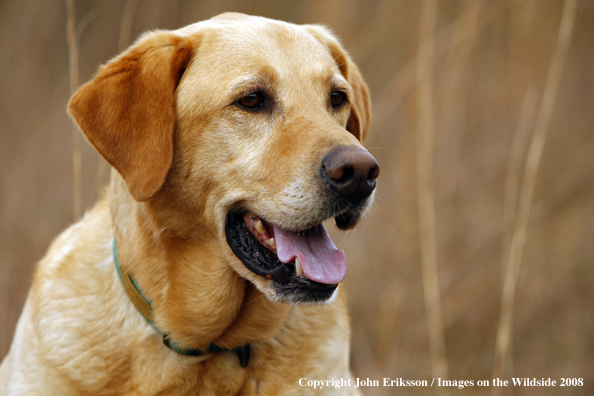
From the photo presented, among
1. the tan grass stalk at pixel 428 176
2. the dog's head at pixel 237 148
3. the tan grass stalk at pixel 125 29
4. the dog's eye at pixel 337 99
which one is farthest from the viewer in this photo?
the tan grass stalk at pixel 428 176

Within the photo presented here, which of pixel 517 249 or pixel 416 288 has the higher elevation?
pixel 517 249

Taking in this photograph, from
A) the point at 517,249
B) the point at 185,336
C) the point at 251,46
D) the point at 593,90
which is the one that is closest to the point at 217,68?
the point at 251,46

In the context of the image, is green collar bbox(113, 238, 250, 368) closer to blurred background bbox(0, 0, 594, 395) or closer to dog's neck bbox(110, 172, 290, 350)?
dog's neck bbox(110, 172, 290, 350)

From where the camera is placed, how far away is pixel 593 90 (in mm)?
5789

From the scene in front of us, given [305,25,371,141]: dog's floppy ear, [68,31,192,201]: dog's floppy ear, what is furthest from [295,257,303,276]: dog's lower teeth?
[305,25,371,141]: dog's floppy ear

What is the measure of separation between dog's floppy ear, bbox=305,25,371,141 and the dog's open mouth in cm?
87

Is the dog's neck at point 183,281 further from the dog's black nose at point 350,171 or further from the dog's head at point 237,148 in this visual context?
the dog's black nose at point 350,171

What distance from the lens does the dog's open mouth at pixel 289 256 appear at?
7.30 ft

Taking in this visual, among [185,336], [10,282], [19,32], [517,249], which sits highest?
[19,32]

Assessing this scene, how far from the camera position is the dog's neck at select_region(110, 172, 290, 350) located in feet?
8.00

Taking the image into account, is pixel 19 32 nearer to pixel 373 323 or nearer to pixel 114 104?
pixel 114 104

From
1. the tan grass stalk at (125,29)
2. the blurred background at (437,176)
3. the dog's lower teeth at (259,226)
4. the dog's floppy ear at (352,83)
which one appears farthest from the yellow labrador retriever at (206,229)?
the blurred background at (437,176)

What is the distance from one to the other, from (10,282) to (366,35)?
12.2 feet

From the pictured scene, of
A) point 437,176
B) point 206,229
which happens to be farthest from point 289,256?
point 437,176
